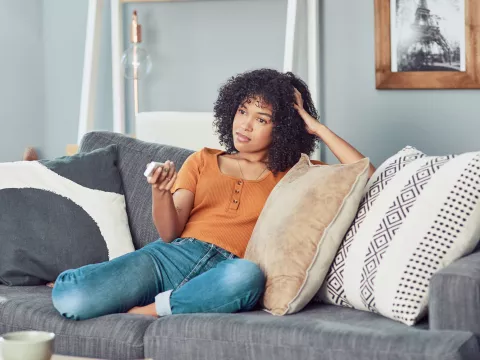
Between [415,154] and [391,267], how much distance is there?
1.32 ft

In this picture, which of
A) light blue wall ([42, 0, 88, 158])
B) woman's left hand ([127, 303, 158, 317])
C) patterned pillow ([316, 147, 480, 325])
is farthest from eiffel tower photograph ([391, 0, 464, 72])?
light blue wall ([42, 0, 88, 158])

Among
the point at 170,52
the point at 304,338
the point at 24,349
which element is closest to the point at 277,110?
the point at 304,338

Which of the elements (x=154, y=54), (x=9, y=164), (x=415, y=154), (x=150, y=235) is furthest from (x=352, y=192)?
(x=154, y=54)

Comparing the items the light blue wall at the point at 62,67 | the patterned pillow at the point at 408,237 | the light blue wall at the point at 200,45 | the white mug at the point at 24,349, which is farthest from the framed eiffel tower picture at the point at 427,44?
the white mug at the point at 24,349

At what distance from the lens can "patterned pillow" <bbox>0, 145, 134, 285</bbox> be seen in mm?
2406

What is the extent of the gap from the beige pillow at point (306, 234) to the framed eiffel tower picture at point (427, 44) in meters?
1.01

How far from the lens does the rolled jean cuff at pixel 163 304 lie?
81.6 inches

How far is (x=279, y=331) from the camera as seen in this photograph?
1821 millimetres

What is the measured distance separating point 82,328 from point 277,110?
2.71 feet

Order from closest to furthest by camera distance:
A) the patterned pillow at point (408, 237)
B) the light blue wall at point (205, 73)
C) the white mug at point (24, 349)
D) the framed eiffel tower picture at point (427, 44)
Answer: the white mug at point (24, 349)
the patterned pillow at point (408, 237)
the framed eiffel tower picture at point (427, 44)
the light blue wall at point (205, 73)

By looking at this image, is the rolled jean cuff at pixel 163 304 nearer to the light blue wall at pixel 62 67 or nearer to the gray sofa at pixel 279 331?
the gray sofa at pixel 279 331

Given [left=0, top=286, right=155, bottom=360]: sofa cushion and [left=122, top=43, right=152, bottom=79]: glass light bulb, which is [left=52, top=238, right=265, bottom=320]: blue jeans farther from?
[left=122, top=43, right=152, bottom=79]: glass light bulb

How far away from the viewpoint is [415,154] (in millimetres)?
2174

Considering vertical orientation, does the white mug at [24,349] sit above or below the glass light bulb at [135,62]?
below
